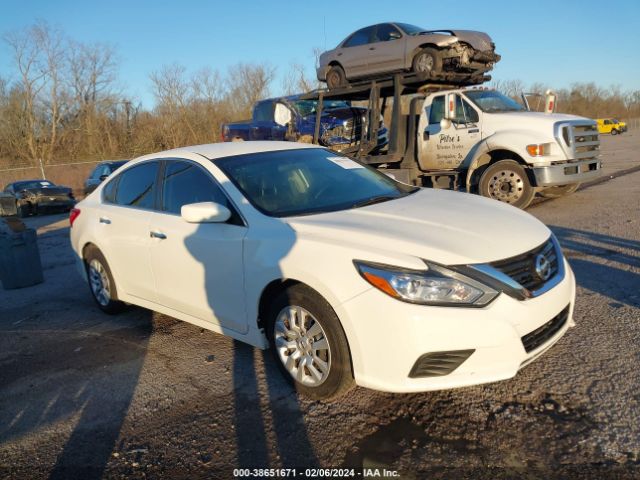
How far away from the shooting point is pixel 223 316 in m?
3.77

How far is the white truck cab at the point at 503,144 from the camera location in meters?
8.57

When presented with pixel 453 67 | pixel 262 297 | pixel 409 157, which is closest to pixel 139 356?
pixel 262 297

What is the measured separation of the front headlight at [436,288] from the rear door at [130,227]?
7.98 feet

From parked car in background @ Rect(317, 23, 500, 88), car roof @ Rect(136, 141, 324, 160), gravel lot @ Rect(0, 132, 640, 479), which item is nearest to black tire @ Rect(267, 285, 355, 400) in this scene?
gravel lot @ Rect(0, 132, 640, 479)

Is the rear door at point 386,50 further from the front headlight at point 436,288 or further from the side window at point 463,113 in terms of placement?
the front headlight at point 436,288

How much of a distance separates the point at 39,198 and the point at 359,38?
41.7ft

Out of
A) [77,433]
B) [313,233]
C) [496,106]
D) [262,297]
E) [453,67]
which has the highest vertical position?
[453,67]

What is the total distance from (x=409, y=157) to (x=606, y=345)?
7.09 metres

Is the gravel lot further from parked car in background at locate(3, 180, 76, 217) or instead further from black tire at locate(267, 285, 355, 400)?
parked car in background at locate(3, 180, 76, 217)

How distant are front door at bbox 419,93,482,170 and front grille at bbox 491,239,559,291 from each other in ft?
21.6

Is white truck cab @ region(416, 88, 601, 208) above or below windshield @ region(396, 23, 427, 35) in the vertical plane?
below

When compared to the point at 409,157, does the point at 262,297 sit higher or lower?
lower

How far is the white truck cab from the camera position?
8.57m

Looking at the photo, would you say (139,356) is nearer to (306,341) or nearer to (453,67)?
(306,341)
